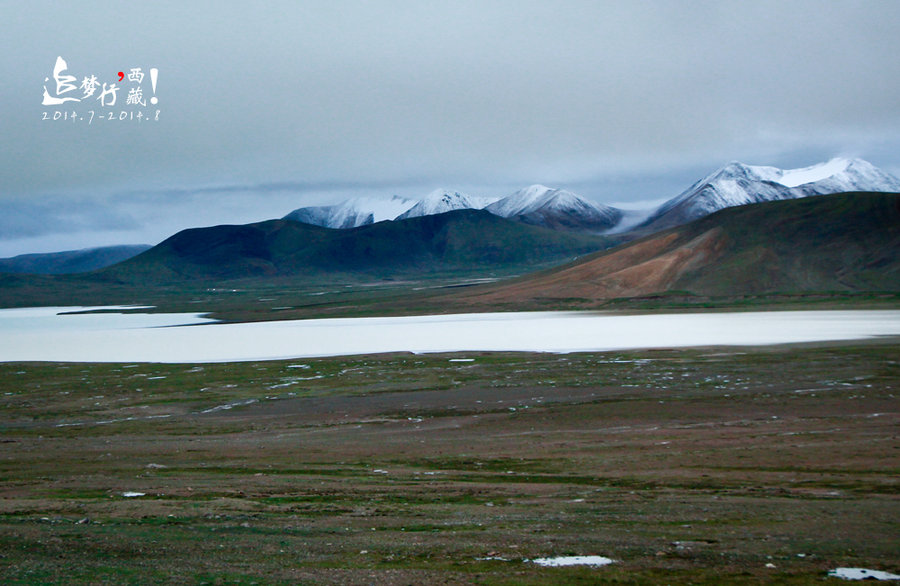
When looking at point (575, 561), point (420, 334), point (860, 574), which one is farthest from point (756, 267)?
point (575, 561)

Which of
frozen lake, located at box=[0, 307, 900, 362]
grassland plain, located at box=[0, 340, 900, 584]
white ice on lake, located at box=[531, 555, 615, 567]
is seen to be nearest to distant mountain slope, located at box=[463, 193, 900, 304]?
frozen lake, located at box=[0, 307, 900, 362]

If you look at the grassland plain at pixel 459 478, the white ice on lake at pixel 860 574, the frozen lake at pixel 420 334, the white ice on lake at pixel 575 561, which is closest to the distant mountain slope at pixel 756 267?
the frozen lake at pixel 420 334

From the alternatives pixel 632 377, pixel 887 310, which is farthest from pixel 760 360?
pixel 887 310

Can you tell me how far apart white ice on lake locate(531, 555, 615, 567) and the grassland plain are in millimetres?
277

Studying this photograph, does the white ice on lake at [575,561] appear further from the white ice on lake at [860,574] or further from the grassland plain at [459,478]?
the white ice on lake at [860,574]

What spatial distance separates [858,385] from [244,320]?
340 ft

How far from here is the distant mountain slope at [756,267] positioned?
167625 millimetres

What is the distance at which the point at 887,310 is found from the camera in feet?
399

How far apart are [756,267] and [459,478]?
164411 mm

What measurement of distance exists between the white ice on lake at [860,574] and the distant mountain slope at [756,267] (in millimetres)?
148557

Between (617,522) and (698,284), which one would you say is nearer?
(617,522)

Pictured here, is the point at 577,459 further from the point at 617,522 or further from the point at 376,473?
the point at 617,522

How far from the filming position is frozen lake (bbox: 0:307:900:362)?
76938 mm

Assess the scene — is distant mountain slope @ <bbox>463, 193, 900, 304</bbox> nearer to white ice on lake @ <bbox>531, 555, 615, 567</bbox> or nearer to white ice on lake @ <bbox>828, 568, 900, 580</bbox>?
white ice on lake @ <bbox>531, 555, 615, 567</bbox>
